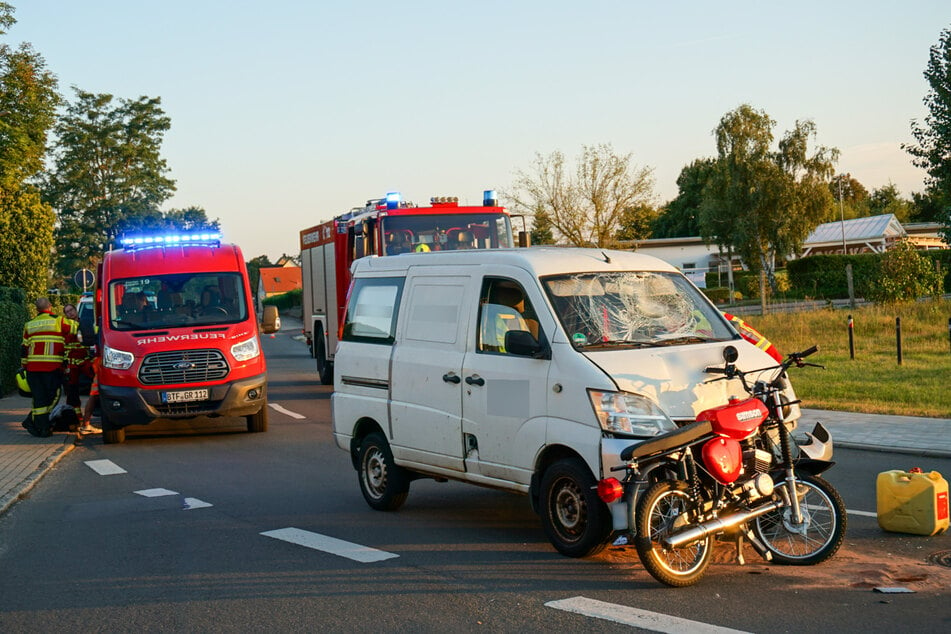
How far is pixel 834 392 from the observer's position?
1747 centimetres

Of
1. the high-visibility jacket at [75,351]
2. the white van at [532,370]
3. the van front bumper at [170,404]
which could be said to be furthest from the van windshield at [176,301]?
the white van at [532,370]

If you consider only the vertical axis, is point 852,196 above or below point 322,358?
above

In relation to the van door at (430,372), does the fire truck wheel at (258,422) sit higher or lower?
lower

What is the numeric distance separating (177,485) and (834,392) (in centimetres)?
1064

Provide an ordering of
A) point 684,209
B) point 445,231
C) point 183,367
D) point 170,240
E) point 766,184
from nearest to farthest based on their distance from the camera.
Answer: point 183,367 → point 170,240 → point 445,231 → point 766,184 → point 684,209

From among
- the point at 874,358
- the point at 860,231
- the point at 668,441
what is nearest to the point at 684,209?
the point at 860,231

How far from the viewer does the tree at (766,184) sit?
51.7 m

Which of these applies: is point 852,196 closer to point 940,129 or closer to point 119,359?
point 940,129

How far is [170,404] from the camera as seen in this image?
14.7m

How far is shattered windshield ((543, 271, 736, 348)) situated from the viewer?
24.8 ft

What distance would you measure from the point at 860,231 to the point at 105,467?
7700 centimetres

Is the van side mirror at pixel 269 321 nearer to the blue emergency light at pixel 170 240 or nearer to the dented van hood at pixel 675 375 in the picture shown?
the blue emergency light at pixel 170 240

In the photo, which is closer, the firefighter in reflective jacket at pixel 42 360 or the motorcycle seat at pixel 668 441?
the motorcycle seat at pixel 668 441

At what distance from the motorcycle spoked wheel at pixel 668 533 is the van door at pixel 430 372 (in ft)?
6.75
